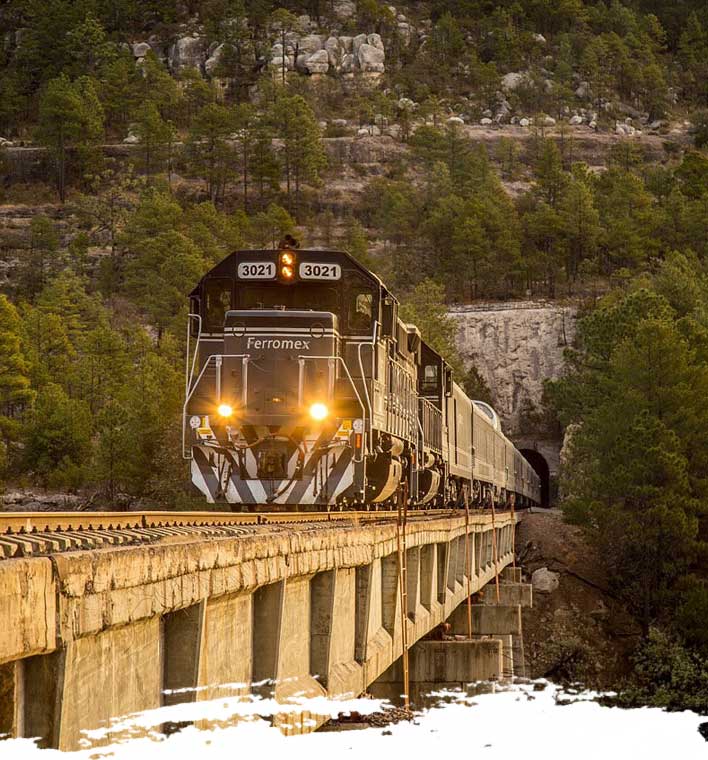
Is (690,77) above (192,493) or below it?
above

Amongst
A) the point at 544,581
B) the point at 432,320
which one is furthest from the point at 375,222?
the point at 544,581

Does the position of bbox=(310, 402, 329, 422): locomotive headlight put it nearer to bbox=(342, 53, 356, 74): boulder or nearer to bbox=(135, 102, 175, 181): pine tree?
bbox=(135, 102, 175, 181): pine tree

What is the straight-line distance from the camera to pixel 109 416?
166 ft

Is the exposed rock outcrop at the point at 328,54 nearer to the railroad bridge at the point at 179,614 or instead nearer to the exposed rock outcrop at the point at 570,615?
the exposed rock outcrop at the point at 570,615

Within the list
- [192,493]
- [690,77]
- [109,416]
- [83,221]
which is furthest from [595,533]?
[690,77]

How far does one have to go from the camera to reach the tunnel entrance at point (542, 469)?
76.8 metres

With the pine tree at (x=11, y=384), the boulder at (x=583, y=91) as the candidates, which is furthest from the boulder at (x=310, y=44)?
the pine tree at (x=11, y=384)

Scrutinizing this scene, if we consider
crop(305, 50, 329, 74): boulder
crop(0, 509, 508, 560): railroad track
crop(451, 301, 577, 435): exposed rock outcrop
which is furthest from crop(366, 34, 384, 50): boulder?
crop(0, 509, 508, 560): railroad track

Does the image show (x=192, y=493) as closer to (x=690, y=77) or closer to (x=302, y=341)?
(x=302, y=341)

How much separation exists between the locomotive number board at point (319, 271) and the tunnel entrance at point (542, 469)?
193 ft

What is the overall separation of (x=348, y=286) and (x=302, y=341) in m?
1.33

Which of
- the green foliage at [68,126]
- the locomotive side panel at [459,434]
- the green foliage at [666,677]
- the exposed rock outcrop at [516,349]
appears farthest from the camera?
the green foliage at [68,126]

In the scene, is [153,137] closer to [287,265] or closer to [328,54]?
[328,54]

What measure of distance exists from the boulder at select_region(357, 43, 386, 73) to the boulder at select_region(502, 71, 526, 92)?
18080mm
